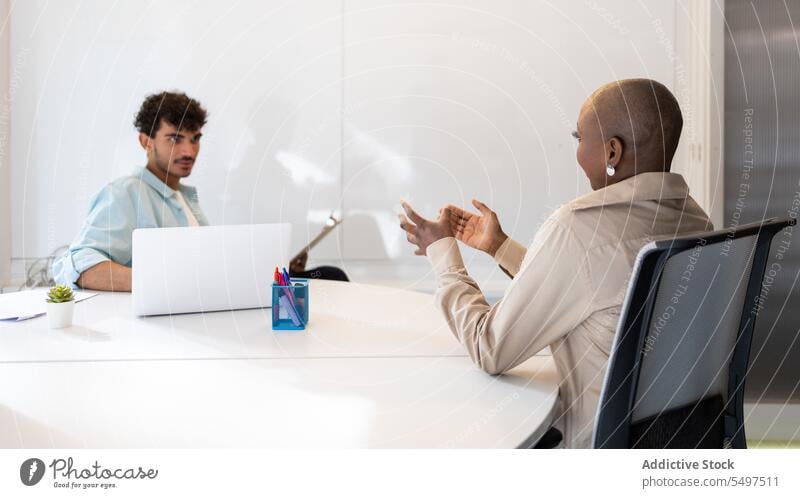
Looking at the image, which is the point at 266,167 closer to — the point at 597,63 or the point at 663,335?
the point at 597,63

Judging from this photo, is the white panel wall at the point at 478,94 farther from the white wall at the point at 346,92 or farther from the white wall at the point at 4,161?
the white wall at the point at 4,161

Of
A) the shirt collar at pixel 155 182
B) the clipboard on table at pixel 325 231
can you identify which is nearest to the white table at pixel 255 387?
the shirt collar at pixel 155 182

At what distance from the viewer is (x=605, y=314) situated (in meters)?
1.34

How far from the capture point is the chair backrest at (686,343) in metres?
1.12

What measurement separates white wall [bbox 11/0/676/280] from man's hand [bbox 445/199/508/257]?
1.44 metres

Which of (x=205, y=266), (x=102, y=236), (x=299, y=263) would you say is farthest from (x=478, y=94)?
(x=205, y=266)

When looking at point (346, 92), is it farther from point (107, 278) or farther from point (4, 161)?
point (4, 161)

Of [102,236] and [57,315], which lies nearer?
[57,315]

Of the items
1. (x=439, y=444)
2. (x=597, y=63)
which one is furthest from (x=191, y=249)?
(x=597, y=63)

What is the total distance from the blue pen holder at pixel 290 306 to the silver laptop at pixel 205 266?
23cm

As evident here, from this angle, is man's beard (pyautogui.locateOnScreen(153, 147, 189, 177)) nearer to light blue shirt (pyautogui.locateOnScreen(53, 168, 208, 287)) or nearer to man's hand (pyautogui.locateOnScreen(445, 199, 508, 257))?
light blue shirt (pyautogui.locateOnScreen(53, 168, 208, 287))

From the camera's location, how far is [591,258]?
132 cm

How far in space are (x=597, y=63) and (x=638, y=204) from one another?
225 cm

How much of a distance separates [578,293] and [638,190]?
0.24 meters
